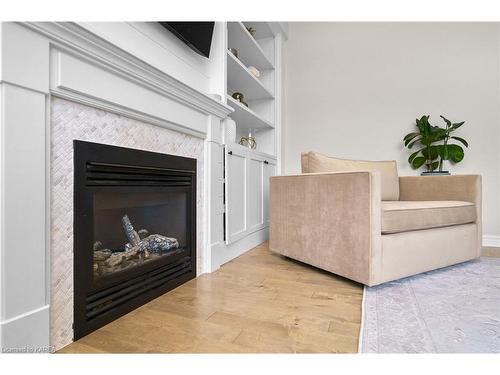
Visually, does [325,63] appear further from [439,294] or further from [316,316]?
[316,316]

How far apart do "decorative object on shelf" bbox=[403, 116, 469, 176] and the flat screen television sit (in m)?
1.92

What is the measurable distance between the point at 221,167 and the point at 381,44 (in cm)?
214

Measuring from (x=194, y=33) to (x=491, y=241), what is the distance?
2874 mm

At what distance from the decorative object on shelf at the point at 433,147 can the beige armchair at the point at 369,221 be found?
0.49 m

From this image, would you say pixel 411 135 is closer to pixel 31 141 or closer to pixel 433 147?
pixel 433 147

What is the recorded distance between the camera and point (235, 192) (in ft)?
6.44

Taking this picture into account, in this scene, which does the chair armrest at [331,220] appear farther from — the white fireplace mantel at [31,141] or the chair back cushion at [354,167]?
the white fireplace mantel at [31,141]

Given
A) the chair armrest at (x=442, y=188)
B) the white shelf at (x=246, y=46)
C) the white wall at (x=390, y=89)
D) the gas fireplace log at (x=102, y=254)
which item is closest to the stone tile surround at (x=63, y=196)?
the gas fireplace log at (x=102, y=254)

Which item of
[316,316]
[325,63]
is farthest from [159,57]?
[325,63]

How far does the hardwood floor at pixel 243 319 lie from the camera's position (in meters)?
0.88

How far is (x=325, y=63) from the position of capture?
9.56 feet

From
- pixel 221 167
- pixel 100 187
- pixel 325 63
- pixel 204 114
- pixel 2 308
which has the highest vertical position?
pixel 325 63

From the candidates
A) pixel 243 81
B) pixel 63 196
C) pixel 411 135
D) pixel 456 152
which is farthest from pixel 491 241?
pixel 63 196

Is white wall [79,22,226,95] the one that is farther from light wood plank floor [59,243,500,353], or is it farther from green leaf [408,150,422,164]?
green leaf [408,150,422,164]
